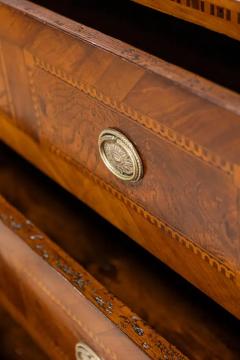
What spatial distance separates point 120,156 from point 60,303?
13 cm

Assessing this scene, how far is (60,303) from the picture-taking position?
0.57m

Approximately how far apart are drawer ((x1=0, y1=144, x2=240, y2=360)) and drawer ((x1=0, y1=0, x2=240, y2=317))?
0.03 m

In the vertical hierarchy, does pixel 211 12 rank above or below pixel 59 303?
above

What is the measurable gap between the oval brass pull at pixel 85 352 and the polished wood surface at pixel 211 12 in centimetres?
26

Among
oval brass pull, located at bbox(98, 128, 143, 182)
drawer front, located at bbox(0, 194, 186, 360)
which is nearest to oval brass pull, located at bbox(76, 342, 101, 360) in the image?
drawer front, located at bbox(0, 194, 186, 360)

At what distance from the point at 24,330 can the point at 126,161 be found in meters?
0.28

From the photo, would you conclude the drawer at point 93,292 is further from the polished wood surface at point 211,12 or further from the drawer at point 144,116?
the polished wood surface at point 211,12

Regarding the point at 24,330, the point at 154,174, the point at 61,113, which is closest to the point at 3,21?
the point at 61,113

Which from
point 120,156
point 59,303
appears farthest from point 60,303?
point 120,156

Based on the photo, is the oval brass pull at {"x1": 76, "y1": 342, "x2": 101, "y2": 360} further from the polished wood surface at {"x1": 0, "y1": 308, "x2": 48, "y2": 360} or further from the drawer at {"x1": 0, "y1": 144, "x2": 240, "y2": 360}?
the polished wood surface at {"x1": 0, "y1": 308, "x2": 48, "y2": 360}

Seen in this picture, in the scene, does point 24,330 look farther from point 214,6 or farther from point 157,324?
point 214,6

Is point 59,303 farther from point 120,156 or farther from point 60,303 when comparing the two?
point 120,156

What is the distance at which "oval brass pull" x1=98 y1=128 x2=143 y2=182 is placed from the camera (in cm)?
51

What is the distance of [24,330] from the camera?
725 mm
